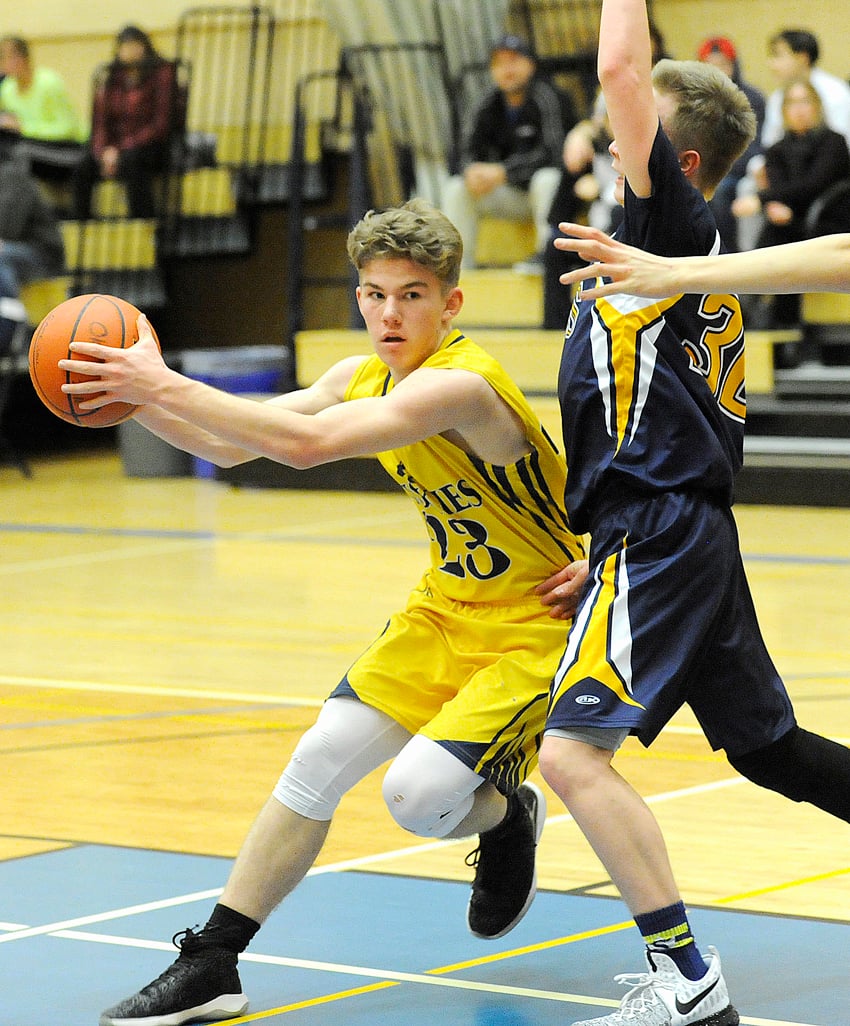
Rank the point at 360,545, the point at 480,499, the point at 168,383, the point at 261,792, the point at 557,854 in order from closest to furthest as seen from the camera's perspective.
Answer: the point at 168,383
the point at 480,499
the point at 557,854
the point at 261,792
the point at 360,545

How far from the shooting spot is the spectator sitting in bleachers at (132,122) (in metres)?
14.9

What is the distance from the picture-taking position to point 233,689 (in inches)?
251

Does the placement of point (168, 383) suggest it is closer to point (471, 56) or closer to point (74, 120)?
point (471, 56)

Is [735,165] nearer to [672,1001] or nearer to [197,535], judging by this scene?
[197,535]

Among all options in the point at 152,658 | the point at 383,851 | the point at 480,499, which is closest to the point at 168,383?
the point at 480,499

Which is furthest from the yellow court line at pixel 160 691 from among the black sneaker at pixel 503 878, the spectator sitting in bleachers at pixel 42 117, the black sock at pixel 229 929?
the spectator sitting in bleachers at pixel 42 117

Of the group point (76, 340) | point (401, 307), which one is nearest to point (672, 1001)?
point (401, 307)

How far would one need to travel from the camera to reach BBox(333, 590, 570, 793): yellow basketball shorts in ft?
11.1

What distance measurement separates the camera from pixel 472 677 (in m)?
3.49

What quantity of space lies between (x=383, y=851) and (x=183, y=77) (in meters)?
12.5

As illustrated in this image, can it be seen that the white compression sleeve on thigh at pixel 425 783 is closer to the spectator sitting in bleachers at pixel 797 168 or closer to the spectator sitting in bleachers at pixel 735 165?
the spectator sitting in bleachers at pixel 735 165

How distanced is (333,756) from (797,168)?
8683 millimetres

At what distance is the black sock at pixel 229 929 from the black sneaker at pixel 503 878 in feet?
1.63

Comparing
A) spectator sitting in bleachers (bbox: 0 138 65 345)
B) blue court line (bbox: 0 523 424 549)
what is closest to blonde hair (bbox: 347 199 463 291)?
blue court line (bbox: 0 523 424 549)
